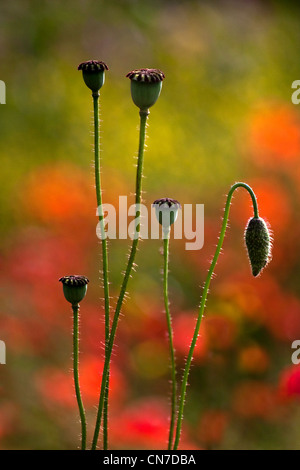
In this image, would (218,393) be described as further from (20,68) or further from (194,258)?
(20,68)

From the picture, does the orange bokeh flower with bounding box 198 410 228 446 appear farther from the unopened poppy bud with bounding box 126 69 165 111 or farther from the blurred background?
the unopened poppy bud with bounding box 126 69 165 111

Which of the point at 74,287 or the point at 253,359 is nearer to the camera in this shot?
the point at 74,287

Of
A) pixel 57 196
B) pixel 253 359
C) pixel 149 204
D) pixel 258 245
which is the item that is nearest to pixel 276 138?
pixel 149 204

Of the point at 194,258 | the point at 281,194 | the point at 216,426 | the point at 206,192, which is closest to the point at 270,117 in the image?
the point at 206,192

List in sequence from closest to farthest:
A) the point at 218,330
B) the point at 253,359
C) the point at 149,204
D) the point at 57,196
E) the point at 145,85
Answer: the point at 145,85
the point at 218,330
the point at 253,359
the point at 57,196
the point at 149,204

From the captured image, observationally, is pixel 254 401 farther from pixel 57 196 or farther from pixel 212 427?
pixel 57 196

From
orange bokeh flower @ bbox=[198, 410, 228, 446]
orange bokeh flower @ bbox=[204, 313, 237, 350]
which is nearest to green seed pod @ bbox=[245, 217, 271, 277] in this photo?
orange bokeh flower @ bbox=[204, 313, 237, 350]

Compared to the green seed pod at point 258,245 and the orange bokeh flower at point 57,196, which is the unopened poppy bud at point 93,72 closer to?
the green seed pod at point 258,245
